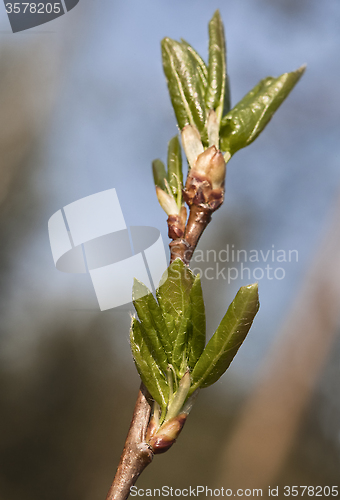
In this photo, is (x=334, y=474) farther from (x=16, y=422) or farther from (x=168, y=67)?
(x=168, y=67)

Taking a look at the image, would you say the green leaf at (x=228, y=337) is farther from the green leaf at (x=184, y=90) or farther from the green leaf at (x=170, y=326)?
the green leaf at (x=184, y=90)

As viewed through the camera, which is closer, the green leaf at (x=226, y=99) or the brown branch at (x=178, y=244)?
the brown branch at (x=178, y=244)

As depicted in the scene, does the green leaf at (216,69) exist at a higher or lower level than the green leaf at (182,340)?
higher

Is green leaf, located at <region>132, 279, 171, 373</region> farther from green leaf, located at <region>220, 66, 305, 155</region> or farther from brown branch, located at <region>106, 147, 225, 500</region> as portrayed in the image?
green leaf, located at <region>220, 66, 305, 155</region>

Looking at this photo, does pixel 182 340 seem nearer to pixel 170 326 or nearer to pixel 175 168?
pixel 170 326

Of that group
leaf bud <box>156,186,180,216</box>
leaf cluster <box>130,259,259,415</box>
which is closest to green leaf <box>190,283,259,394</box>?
leaf cluster <box>130,259,259,415</box>

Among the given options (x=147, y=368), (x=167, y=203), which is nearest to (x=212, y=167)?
(x=167, y=203)

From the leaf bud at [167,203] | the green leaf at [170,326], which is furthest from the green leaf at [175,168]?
the green leaf at [170,326]
